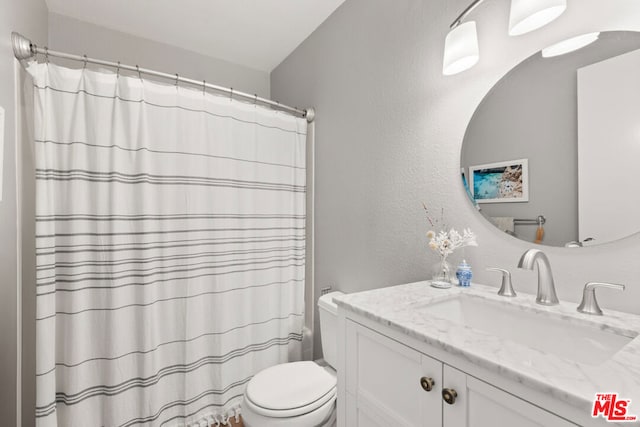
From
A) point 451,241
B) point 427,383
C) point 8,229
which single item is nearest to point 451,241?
point 451,241

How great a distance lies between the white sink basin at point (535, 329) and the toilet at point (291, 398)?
0.69 meters

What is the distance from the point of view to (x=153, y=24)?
2068 mm

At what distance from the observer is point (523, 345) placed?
73 cm

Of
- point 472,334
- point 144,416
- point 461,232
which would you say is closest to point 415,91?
point 461,232

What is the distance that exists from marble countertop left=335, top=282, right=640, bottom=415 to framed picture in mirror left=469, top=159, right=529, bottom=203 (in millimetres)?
338

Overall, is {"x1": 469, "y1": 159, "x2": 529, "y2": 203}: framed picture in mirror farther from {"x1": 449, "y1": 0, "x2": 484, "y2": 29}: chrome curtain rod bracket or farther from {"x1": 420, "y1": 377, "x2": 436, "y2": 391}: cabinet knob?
{"x1": 420, "y1": 377, "x2": 436, "y2": 391}: cabinet knob

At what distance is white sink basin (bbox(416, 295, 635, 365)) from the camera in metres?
0.76

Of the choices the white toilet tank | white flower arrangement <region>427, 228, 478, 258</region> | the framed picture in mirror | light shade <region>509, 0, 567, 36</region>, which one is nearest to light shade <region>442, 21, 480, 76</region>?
light shade <region>509, 0, 567, 36</region>

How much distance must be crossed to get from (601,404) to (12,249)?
1.94m

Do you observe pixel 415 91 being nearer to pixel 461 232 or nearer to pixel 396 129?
pixel 396 129

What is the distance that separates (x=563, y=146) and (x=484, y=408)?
0.84m

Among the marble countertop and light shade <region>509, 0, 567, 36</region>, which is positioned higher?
light shade <region>509, 0, 567, 36</region>

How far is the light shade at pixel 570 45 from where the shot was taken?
908mm

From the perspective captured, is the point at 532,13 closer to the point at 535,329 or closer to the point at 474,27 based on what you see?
the point at 474,27
